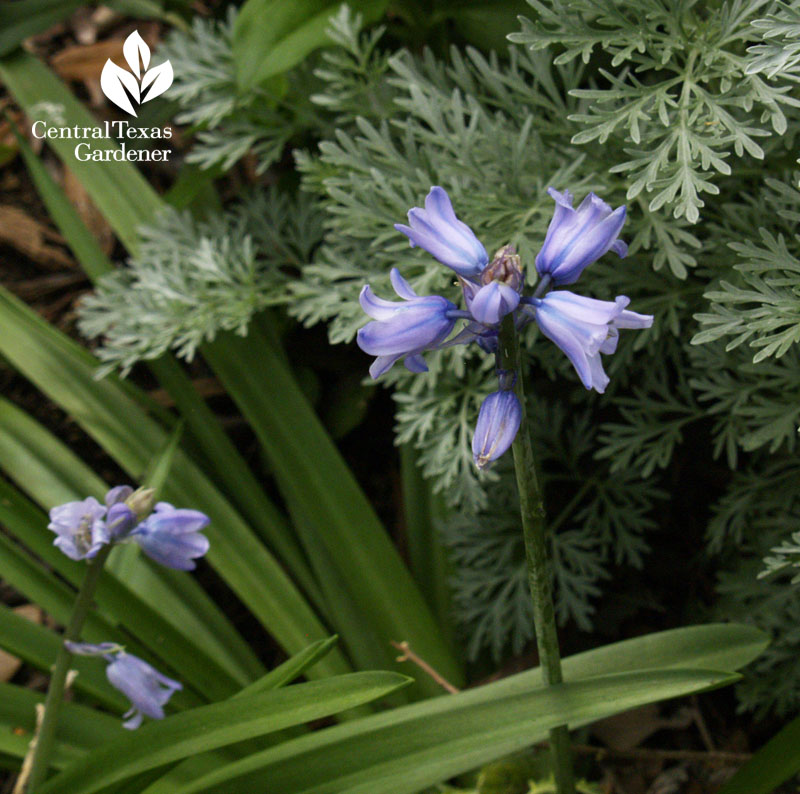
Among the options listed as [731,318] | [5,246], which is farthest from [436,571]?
[5,246]

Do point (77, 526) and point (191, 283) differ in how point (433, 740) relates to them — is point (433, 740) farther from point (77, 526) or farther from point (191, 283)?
point (191, 283)

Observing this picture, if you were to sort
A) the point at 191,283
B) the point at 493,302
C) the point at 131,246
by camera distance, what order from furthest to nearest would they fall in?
the point at 131,246 < the point at 191,283 < the point at 493,302

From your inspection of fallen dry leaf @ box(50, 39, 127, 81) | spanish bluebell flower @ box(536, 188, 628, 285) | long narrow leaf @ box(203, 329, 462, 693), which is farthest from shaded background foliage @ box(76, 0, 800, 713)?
fallen dry leaf @ box(50, 39, 127, 81)

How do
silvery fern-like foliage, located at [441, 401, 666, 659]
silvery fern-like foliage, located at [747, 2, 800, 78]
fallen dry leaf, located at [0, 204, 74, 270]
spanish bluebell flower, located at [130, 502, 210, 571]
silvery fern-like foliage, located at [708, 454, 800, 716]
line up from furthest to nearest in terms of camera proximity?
fallen dry leaf, located at [0, 204, 74, 270] → silvery fern-like foliage, located at [441, 401, 666, 659] → silvery fern-like foliage, located at [708, 454, 800, 716] → spanish bluebell flower, located at [130, 502, 210, 571] → silvery fern-like foliage, located at [747, 2, 800, 78]

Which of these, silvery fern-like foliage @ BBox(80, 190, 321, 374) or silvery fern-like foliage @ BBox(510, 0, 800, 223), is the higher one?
silvery fern-like foliage @ BBox(80, 190, 321, 374)

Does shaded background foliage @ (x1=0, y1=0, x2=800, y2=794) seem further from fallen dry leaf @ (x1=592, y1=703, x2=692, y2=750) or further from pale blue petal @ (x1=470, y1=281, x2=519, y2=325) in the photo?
pale blue petal @ (x1=470, y1=281, x2=519, y2=325)

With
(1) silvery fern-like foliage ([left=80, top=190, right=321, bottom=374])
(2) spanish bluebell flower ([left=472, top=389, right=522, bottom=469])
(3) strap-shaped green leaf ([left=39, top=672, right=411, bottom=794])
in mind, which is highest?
(1) silvery fern-like foliage ([left=80, top=190, right=321, bottom=374])

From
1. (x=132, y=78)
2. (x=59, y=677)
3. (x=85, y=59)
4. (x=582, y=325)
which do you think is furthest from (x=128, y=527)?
(x=85, y=59)

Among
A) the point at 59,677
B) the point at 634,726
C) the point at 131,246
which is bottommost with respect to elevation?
the point at 634,726
